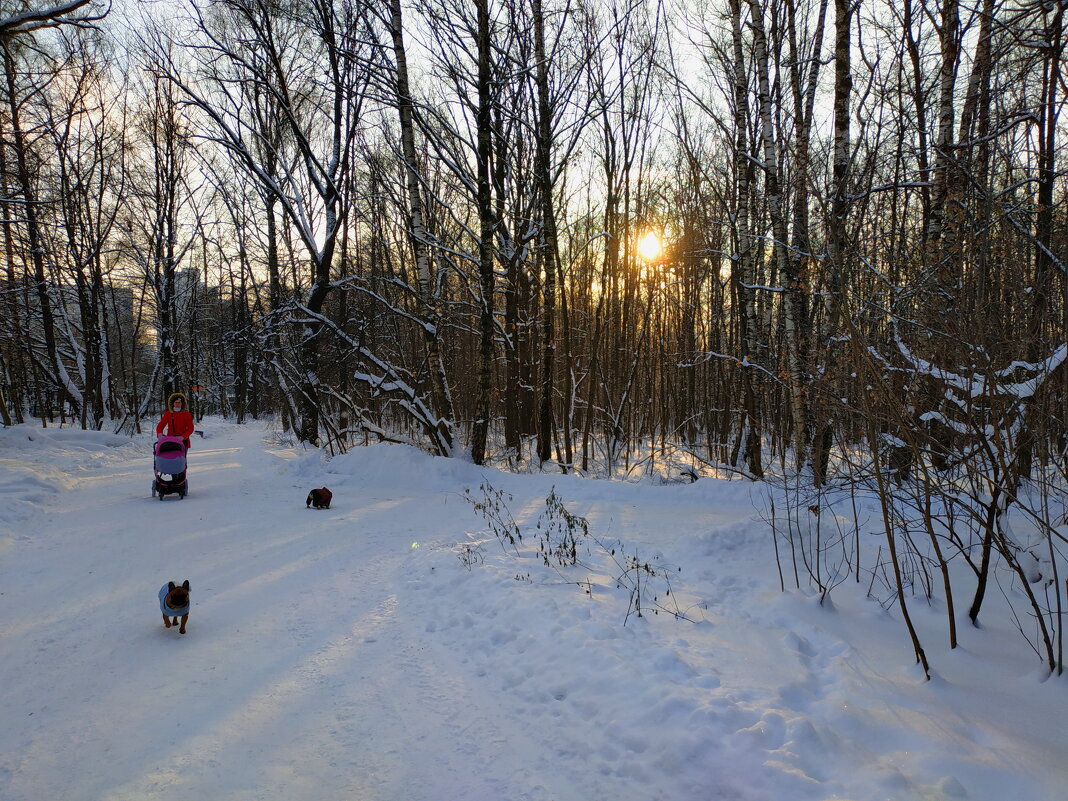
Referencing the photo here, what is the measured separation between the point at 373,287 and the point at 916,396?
18932 mm

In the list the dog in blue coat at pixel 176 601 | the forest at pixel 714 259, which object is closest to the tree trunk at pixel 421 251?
the forest at pixel 714 259

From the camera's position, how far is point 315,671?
11.7ft

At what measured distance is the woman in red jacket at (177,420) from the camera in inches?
361

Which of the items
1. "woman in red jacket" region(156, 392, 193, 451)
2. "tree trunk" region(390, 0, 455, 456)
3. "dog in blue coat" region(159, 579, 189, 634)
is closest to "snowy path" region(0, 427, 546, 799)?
"dog in blue coat" region(159, 579, 189, 634)

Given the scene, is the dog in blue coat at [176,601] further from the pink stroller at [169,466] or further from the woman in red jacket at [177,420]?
the woman in red jacket at [177,420]

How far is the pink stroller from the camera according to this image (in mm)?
8758

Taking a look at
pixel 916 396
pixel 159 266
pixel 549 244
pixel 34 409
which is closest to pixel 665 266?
pixel 549 244

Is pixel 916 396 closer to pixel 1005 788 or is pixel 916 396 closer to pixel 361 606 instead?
pixel 1005 788

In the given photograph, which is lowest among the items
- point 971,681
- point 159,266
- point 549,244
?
point 971,681

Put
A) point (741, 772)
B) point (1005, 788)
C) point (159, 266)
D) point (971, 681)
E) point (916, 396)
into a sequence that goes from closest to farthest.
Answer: point (1005, 788) → point (741, 772) → point (971, 681) → point (916, 396) → point (159, 266)

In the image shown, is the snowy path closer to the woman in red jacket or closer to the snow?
the snow

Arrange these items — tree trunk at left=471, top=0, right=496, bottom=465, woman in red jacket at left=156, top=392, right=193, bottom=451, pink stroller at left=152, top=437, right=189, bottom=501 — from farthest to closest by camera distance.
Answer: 1. tree trunk at left=471, top=0, right=496, bottom=465
2. woman in red jacket at left=156, top=392, right=193, bottom=451
3. pink stroller at left=152, top=437, right=189, bottom=501

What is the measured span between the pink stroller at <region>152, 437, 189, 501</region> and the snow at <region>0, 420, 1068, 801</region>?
223 cm

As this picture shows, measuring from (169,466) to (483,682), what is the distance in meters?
7.68
